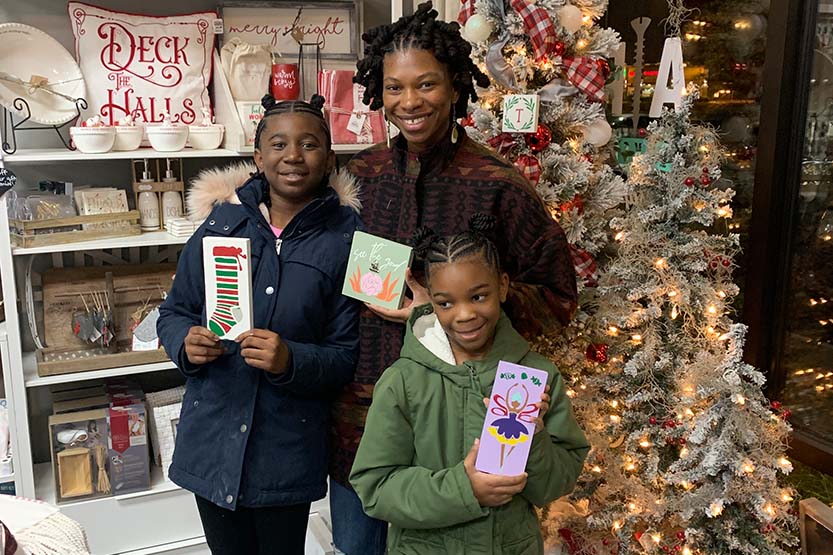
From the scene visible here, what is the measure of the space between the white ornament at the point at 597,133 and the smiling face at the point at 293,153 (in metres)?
1.06

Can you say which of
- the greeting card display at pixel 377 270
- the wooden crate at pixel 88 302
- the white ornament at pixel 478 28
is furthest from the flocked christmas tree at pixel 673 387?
the wooden crate at pixel 88 302

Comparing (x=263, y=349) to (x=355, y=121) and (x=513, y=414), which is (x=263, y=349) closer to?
(x=513, y=414)

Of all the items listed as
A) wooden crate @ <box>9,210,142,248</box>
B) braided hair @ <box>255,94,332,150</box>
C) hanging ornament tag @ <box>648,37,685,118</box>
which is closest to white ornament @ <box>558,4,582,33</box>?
→ hanging ornament tag @ <box>648,37,685,118</box>

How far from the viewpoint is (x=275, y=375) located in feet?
4.84

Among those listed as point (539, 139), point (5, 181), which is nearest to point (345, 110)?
point (539, 139)

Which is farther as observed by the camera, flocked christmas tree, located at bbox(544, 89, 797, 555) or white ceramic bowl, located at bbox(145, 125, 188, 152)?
white ceramic bowl, located at bbox(145, 125, 188, 152)

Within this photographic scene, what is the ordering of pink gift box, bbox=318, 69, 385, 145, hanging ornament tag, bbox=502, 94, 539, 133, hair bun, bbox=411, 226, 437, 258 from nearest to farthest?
hair bun, bbox=411, 226, 437, 258 < hanging ornament tag, bbox=502, 94, 539, 133 < pink gift box, bbox=318, 69, 385, 145

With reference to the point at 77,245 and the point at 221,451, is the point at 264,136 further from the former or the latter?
the point at 77,245

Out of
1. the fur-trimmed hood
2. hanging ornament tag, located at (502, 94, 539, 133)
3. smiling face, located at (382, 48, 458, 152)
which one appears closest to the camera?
smiling face, located at (382, 48, 458, 152)

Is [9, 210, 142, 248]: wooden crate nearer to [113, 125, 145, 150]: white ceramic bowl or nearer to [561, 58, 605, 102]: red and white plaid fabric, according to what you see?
[113, 125, 145, 150]: white ceramic bowl

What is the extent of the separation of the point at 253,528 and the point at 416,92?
38.2 inches

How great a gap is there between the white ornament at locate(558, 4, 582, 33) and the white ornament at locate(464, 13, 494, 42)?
0.67 feet

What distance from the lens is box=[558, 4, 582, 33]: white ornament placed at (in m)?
2.17

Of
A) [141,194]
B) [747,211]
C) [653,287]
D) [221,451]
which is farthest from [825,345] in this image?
[141,194]
